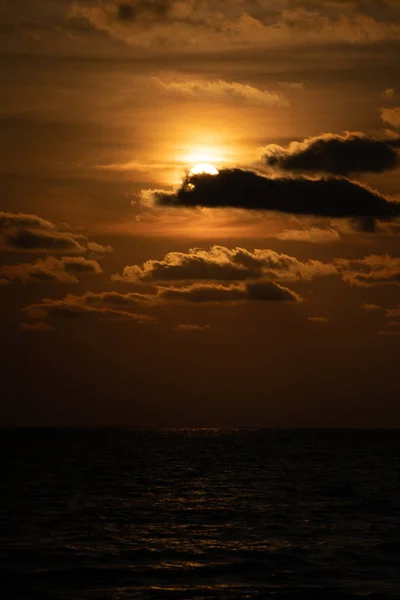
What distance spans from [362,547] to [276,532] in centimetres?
605

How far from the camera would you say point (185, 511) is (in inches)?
2263

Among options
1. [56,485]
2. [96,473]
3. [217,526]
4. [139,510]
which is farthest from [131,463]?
[217,526]

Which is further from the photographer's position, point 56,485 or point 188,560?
point 56,485

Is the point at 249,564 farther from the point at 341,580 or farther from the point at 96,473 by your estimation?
the point at 96,473

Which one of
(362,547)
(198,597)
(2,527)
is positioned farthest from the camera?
(2,527)

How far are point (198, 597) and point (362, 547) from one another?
1262 cm

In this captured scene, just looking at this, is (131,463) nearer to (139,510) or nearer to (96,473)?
(96,473)

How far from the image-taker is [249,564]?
39219 mm

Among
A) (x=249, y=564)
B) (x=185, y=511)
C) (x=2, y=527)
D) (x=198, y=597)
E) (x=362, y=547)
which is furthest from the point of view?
(x=185, y=511)

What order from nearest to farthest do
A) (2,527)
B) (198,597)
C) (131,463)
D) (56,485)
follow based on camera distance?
1. (198,597)
2. (2,527)
3. (56,485)
4. (131,463)

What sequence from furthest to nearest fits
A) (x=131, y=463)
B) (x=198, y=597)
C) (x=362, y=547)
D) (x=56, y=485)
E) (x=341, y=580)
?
(x=131, y=463) < (x=56, y=485) < (x=362, y=547) < (x=341, y=580) < (x=198, y=597)

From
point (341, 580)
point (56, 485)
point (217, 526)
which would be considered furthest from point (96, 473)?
point (341, 580)

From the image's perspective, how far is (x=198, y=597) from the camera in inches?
1305

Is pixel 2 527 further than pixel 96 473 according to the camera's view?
No
